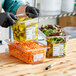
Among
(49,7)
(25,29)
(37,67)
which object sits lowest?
(37,67)

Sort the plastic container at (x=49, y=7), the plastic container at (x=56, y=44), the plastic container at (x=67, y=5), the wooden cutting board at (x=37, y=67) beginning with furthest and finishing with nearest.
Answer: the plastic container at (x=67, y=5)
the plastic container at (x=49, y=7)
the plastic container at (x=56, y=44)
the wooden cutting board at (x=37, y=67)

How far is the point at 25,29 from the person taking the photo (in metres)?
1.19

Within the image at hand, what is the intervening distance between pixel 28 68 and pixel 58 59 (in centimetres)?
24

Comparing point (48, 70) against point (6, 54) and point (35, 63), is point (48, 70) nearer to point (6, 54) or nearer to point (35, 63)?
point (35, 63)

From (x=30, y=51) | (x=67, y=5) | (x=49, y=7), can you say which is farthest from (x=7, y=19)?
(x=67, y=5)

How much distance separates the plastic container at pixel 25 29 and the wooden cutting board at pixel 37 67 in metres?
0.17

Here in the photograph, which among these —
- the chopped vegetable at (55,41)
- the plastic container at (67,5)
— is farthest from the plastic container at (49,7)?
the chopped vegetable at (55,41)

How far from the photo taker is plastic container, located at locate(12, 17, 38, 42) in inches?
46.6

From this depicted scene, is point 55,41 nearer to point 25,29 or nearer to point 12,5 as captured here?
point 25,29

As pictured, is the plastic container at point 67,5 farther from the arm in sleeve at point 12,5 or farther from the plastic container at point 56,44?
→ the plastic container at point 56,44

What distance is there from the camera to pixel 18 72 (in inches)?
45.6

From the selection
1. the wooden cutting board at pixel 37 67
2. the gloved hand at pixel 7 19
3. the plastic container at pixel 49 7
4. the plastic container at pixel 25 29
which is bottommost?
the wooden cutting board at pixel 37 67

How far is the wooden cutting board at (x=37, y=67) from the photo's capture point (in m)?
1.15

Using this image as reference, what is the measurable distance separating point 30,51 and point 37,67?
0.34 ft
